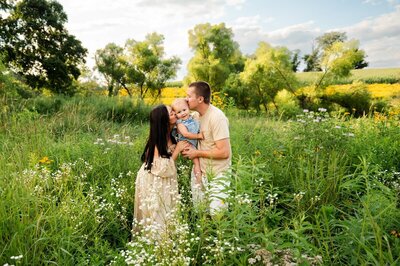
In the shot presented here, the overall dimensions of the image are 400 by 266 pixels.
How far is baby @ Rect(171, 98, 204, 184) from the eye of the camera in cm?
439

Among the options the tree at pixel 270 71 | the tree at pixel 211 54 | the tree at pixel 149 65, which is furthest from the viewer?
the tree at pixel 149 65

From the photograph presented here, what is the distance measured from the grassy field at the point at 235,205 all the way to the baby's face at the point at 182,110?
2.27ft

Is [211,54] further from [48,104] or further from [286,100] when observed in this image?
[48,104]

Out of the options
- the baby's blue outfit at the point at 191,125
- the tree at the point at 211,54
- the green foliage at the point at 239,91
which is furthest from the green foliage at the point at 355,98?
the baby's blue outfit at the point at 191,125

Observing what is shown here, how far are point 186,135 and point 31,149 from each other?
9.19ft

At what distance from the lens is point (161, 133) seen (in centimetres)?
423

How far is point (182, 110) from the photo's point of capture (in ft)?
14.6

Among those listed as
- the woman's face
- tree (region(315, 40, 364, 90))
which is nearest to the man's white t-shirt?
the woman's face

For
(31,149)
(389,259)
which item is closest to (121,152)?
(31,149)

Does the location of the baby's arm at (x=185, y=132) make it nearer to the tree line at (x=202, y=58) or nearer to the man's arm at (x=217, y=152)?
the man's arm at (x=217, y=152)

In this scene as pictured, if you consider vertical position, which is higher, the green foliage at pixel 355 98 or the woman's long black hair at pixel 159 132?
the woman's long black hair at pixel 159 132

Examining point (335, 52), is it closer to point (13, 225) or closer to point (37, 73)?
point (37, 73)

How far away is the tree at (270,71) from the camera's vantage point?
26625 mm

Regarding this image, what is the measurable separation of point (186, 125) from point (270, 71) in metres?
23.5
